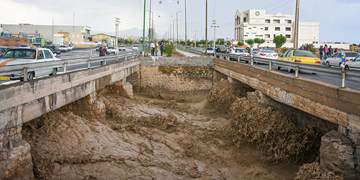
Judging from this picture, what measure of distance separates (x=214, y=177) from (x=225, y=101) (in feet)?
Answer: 39.7

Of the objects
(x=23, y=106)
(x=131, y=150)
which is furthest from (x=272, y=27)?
(x=23, y=106)

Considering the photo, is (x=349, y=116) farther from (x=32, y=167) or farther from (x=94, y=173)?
(x=32, y=167)

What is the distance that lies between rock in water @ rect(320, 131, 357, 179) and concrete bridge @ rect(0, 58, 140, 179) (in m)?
7.29

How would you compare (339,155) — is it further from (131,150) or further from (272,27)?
(272,27)

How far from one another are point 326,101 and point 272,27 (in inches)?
4364

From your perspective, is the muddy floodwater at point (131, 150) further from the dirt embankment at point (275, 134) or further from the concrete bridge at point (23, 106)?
the concrete bridge at point (23, 106)

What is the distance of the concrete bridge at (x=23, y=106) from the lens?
825 cm

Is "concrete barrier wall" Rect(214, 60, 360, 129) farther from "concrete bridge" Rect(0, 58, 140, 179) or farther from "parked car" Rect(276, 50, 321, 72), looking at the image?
"concrete bridge" Rect(0, 58, 140, 179)

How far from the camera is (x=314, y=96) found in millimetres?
10867

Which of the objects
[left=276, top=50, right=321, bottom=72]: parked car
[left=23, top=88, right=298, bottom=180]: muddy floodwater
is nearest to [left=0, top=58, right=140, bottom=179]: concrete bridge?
[left=23, top=88, right=298, bottom=180]: muddy floodwater

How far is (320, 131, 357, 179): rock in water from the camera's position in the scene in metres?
8.90

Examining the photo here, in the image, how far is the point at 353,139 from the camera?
8914 millimetres

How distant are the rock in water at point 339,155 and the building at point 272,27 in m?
108

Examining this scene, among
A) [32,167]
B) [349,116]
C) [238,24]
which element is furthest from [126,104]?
[238,24]
